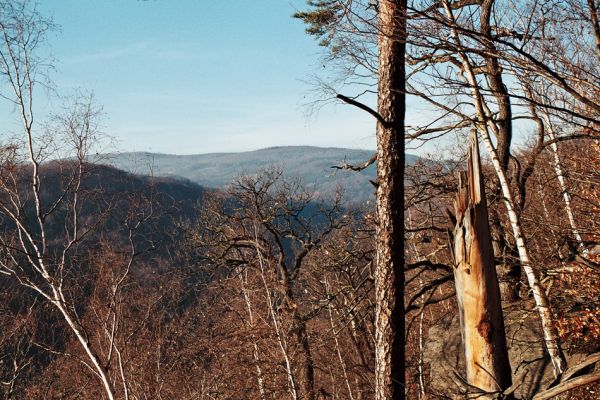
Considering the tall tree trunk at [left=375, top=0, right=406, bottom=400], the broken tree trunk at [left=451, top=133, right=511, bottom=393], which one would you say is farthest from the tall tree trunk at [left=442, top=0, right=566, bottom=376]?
the broken tree trunk at [left=451, top=133, right=511, bottom=393]

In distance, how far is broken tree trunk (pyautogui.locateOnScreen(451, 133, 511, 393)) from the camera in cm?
377

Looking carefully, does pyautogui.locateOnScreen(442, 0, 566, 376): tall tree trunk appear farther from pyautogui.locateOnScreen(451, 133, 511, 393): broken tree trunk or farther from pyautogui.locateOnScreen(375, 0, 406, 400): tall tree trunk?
pyautogui.locateOnScreen(451, 133, 511, 393): broken tree trunk

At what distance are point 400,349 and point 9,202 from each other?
5.93 metres

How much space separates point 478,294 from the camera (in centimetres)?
380

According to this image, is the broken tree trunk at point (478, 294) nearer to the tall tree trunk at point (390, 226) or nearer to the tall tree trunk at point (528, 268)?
the tall tree trunk at point (390, 226)

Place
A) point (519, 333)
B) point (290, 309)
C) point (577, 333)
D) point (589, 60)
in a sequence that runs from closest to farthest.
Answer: point (589, 60) < point (577, 333) < point (519, 333) < point (290, 309)

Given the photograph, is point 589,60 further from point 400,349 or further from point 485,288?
point 400,349

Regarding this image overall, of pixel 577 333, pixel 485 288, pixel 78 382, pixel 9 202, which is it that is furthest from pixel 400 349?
pixel 78 382

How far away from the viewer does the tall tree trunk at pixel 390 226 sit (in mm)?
5410

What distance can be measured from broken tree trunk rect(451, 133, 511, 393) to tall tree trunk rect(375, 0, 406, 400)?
1.58 metres

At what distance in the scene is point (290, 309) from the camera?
14211 millimetres

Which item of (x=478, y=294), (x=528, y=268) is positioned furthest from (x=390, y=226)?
(x=528, y=268)

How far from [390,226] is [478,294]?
176 centimetres

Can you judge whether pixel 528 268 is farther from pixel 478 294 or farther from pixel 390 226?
pixel 478 294
